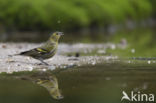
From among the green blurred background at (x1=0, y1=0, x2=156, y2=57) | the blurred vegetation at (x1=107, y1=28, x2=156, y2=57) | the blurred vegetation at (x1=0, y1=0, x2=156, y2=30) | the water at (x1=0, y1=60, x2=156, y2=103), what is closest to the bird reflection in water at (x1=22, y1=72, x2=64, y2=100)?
the water at (x1=0, y1=60, x2=156, y2=103)

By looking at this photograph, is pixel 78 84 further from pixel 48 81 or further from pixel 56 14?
pixel 56 14

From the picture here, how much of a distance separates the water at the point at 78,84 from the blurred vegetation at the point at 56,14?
2061cm

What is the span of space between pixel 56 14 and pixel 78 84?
2727 centimetres

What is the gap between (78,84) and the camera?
8.77 metres

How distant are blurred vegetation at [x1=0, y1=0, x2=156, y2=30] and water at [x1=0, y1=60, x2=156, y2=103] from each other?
67.6 ft

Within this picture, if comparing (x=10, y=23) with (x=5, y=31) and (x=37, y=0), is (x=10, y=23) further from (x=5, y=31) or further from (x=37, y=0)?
(x=37, y=0)

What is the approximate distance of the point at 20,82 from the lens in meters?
9.09

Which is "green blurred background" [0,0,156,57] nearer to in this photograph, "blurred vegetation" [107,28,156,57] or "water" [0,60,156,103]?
"blurred vegetation" [107,28,156,57]

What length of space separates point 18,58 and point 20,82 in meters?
3.86

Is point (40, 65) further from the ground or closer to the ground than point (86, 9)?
closer to the ground

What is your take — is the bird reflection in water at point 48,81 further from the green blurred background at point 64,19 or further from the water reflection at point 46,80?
the green blurred background at point 64,19

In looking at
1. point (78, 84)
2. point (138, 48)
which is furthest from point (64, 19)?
point (78, 84)

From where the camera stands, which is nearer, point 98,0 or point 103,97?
point 103,97

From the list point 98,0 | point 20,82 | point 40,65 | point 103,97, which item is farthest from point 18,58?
point 98,0
